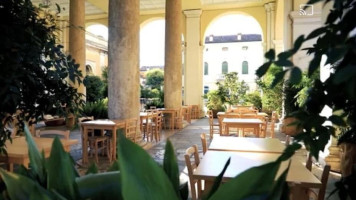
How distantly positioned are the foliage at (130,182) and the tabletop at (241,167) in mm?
1313

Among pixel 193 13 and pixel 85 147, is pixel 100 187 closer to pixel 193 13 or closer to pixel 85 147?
pixel 85 147

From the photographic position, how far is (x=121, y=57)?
236 inches

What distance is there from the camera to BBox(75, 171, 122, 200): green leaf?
0.54 m

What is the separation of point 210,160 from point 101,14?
1482 cm

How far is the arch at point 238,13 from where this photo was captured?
525 inches

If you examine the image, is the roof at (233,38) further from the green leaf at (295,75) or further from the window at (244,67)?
the green leaf at (295,75)

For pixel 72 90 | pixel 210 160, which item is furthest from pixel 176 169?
pixel 210 160

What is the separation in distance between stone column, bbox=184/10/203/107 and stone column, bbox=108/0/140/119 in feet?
25.5

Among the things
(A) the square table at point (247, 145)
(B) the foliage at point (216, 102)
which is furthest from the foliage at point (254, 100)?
(A) the square table at point (247, 145)

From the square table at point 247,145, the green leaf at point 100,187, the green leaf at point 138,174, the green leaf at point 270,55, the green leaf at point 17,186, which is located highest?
the green leaf at point 270,55

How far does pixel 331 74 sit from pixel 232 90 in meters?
12.5

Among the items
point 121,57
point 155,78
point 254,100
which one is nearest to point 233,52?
point 155,78

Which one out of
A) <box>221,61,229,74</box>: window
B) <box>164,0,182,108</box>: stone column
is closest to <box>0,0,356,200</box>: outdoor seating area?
<box>164,0,182,108</box>: stone column

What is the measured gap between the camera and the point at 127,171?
42cm
